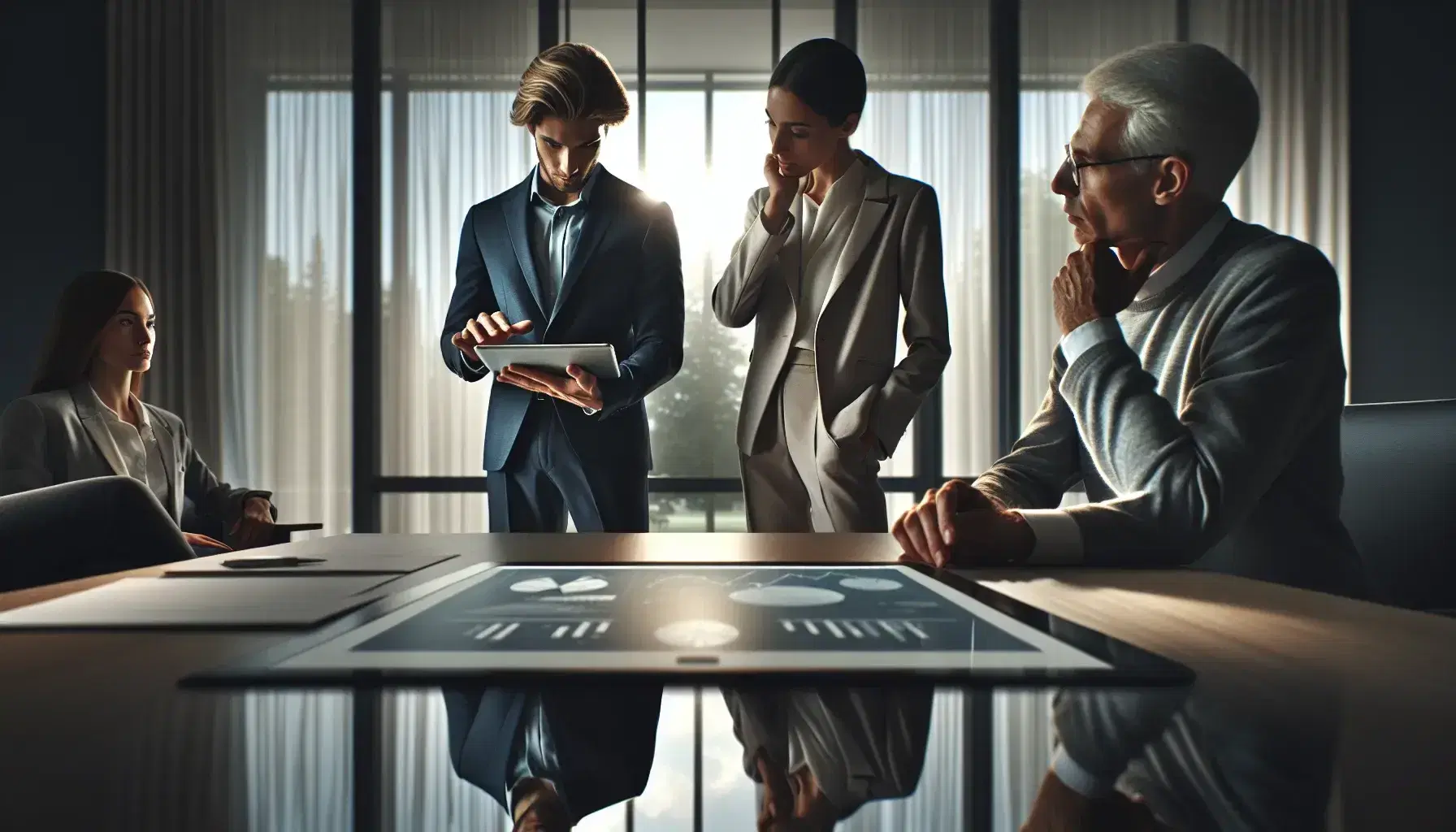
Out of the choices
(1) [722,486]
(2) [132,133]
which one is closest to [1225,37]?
(1) [722,486]

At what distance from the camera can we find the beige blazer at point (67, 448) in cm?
228

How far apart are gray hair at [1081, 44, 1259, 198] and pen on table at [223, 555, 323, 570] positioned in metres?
1.18

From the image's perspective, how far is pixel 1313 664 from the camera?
1.78ft

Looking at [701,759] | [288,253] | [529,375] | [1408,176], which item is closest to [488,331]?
[529,375]

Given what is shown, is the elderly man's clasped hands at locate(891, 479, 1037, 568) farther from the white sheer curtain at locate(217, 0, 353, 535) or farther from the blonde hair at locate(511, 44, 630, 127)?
the white sheer curtain at locate(217, 0, 353, 535)

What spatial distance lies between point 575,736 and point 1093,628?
1.35 ft

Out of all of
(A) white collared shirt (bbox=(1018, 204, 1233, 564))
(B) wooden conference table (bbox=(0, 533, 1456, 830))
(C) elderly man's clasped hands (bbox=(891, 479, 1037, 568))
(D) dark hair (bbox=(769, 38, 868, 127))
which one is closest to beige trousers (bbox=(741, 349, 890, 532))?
(D) dark hair (bbox=(769, 38, 868, 127))

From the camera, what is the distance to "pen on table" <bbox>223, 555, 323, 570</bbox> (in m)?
1.01

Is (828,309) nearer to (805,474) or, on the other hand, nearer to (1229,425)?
(805,474)

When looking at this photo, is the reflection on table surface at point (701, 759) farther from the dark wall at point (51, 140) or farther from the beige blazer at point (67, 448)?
the dark wall at point (51, 140)

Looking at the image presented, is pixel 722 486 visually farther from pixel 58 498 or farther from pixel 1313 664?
pixel 1313 664

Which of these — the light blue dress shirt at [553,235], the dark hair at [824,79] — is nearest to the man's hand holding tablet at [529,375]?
the light blue dress shirt at [553,235]

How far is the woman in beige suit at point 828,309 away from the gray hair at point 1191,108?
887 mm

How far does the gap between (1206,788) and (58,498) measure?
120cm
